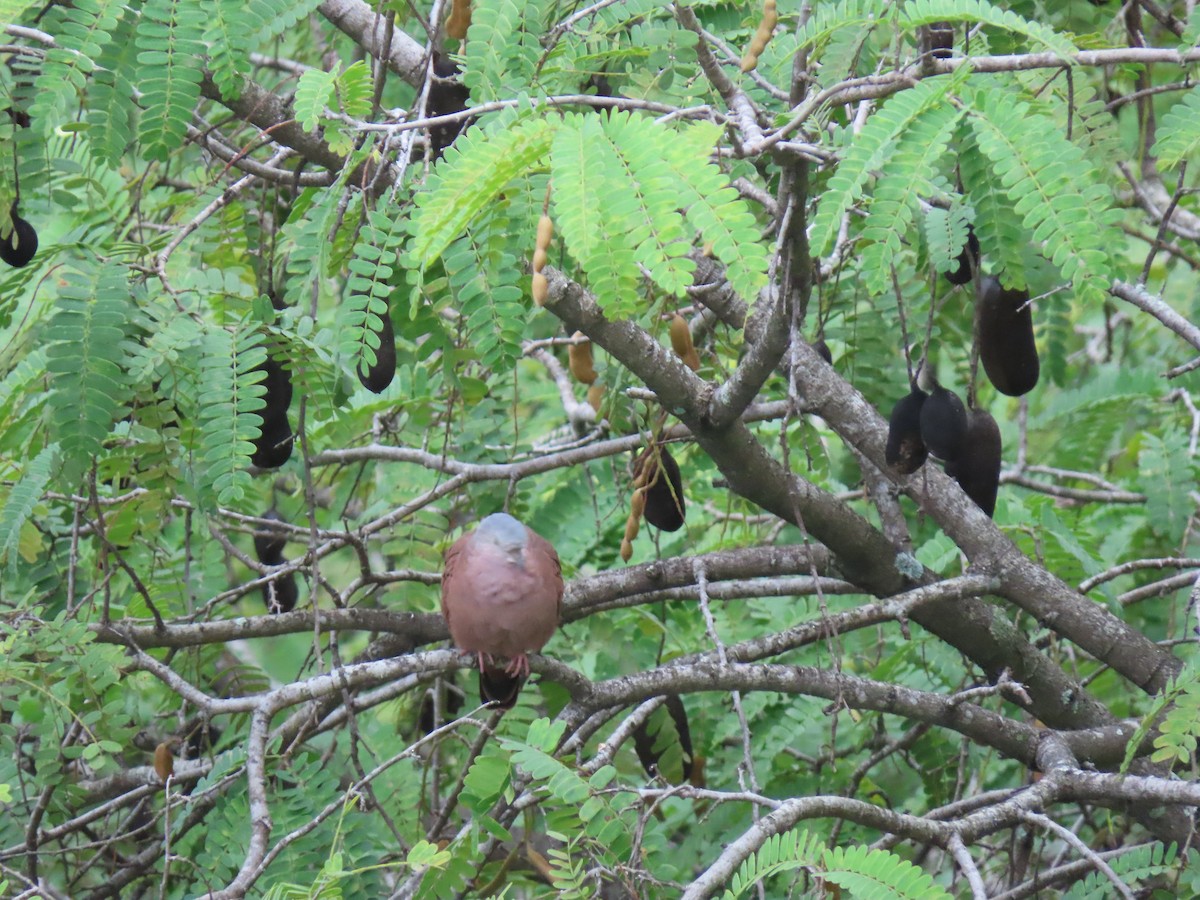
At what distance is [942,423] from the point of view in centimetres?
250

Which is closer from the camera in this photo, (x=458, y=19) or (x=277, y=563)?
(x=458, y=19)

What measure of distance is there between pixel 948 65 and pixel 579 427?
2.11 meters

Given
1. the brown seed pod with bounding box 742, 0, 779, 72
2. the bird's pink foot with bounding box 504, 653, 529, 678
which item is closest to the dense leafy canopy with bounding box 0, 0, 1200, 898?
the brown seed pod with bounding box 742, 0, 779, 72

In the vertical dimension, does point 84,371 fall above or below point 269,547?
above

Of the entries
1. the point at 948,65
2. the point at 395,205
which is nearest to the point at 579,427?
the point at 395,205

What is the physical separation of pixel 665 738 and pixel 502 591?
98 cm

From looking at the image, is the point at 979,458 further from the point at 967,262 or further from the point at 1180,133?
the point at 1180,133

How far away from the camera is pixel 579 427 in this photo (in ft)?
13.4

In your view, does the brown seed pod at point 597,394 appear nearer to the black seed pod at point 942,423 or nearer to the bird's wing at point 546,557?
the bird's wing at point 546,557

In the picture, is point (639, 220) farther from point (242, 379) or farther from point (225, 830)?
point (225, 830)

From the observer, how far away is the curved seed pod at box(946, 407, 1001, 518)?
8.55 ft

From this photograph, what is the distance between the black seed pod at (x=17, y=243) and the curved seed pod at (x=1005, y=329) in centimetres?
191

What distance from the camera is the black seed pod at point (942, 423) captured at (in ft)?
8.20

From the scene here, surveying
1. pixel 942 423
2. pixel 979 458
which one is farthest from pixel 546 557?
pixel 979 458
